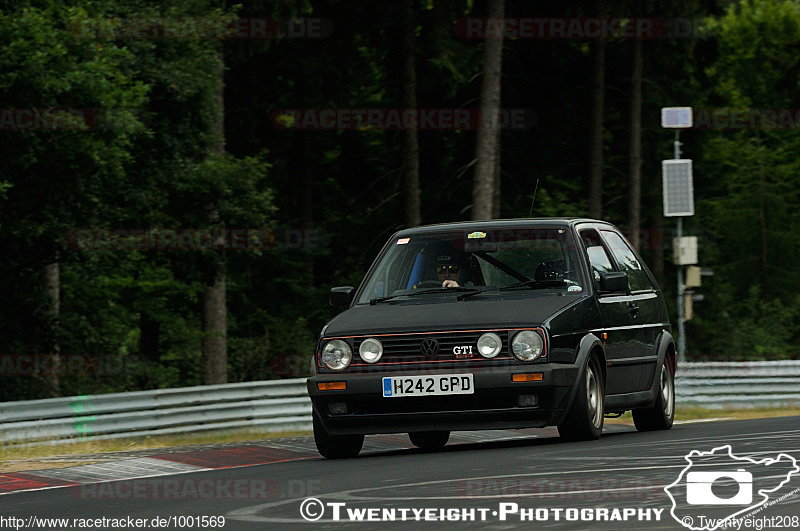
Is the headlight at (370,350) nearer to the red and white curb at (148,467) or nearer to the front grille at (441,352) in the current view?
the front grille at (441,352)

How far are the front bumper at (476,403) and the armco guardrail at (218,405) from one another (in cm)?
653

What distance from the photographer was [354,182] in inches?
1762

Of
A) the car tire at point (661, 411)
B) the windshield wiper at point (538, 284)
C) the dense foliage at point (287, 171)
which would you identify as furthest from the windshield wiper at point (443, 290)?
the dense foliage at point (287, 171)

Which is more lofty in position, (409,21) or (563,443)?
(409,21)

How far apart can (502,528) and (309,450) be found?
6.56 m

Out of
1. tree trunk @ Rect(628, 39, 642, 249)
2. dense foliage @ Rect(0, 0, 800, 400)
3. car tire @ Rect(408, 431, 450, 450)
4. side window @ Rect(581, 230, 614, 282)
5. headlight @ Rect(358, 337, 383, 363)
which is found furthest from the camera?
tree trunk @ Rect(628, 39, 642, 249)

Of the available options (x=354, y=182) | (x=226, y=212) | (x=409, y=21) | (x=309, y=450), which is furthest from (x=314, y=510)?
(x=354, y=182)

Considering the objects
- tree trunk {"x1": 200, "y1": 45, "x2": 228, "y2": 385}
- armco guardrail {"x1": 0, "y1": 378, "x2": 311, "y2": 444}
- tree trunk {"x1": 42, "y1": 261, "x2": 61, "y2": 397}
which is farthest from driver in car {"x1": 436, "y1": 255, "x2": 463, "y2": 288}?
tree trunk {"x1": 42, "y1": 261, "x2": 61, "y2": 397}

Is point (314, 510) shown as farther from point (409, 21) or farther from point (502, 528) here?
point (409, 21)

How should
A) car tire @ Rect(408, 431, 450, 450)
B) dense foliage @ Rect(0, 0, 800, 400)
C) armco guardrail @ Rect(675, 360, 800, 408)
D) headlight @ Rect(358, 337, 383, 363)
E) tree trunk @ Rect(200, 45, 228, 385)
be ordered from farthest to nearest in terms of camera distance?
tree trunk @ Rect(200, 45, 228, 385)
armco guardrail @ Rect(675, 360, 800, 408)
dense foliage @ Rect(0, 0, 800, 400)
car tire @ Rect(408, 431, 450, 450)
headlight @ Rect(358, 337, 383, 363)

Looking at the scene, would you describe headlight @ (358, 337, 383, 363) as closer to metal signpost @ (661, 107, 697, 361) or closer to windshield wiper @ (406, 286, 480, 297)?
windshield wiper @ (406, 286, 480, 297)

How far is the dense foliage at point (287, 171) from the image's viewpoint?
2342cm

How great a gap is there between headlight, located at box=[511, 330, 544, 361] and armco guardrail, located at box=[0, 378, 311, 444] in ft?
24.7

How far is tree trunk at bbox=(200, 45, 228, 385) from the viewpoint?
96.7 ft
